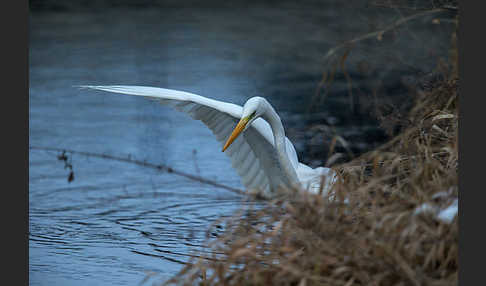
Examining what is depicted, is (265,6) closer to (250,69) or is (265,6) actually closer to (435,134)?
(250,69)

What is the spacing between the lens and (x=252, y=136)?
4.41 m

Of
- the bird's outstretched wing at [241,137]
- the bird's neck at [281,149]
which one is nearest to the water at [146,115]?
the bird's outstretched wing at [241,137]

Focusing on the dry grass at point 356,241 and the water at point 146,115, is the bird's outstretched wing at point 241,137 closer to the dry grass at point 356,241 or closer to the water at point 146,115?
the water at point 146,115

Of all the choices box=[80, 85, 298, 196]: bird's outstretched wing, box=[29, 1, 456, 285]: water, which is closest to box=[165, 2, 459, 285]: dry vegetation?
box=[29, 1, 456, 285]: water

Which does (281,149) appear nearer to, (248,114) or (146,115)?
(248,114)

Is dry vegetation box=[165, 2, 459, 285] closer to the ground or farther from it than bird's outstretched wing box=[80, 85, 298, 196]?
closer to the ground

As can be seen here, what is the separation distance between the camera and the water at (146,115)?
4363 mm

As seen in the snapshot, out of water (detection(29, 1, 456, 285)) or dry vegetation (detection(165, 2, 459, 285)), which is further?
water (detection(29, 1, 456, 285))

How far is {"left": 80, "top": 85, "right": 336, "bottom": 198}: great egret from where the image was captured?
13.4 ft

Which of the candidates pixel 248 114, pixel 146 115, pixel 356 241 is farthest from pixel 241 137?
pixel 146 115

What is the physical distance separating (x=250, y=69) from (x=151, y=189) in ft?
12.0

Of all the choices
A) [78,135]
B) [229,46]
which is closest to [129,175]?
[78,135]

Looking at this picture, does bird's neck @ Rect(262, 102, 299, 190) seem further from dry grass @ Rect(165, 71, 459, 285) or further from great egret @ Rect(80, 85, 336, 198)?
dry grass @ Rect(165, 71, 459, 285)

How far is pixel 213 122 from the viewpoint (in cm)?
456
